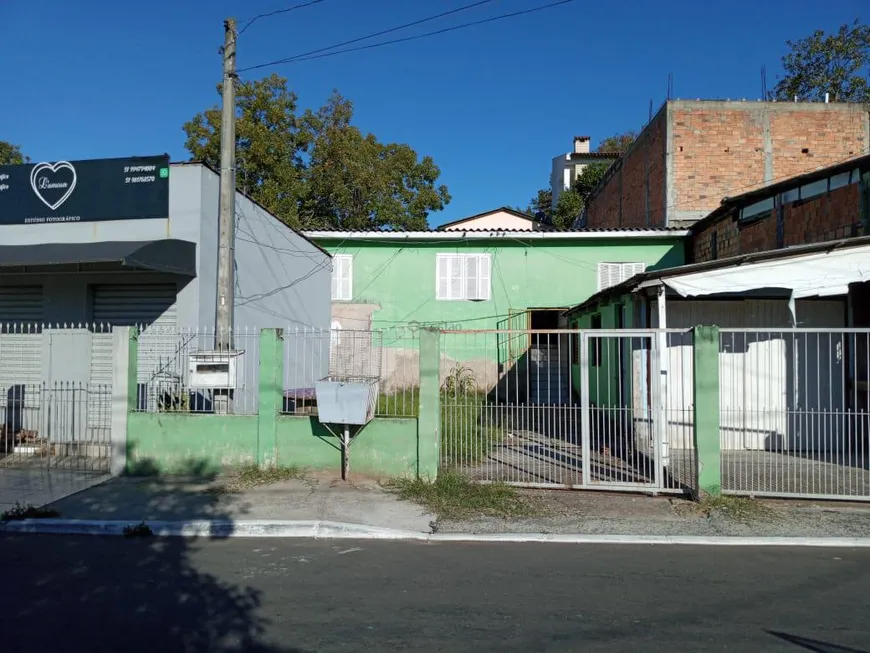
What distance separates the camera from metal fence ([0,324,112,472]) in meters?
9.85

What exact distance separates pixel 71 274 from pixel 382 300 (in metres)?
9.92

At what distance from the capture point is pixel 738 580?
5305mm

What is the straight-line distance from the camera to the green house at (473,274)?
18984mm

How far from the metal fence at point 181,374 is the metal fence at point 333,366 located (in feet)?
2.63

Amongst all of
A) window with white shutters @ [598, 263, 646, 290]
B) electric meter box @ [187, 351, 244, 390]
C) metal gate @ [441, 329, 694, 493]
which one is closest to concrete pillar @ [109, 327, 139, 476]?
electric meter box @ [187, 351, 244, 390]

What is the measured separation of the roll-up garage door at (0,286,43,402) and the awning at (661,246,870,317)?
34.8ft

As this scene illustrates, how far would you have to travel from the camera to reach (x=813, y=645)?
13.3 ft

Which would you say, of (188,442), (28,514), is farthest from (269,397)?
(28,514)

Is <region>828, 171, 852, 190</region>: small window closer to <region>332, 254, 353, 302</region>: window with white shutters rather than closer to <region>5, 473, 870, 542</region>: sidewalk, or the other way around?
<region>5, 473, 870, 542</region>: sidewalk

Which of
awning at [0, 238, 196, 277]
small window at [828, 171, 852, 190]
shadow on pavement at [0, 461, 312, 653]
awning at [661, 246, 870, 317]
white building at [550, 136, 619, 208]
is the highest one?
white building at [550, 136, 619, 208]

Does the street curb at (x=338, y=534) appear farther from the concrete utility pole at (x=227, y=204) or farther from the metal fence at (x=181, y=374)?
the concrete utility pole at (x=227, y=204)

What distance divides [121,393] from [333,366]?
11.5 feet

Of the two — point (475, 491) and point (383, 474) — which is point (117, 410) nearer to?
point (383, 474)

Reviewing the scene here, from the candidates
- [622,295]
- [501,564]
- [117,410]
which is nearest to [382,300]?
[622,295]
